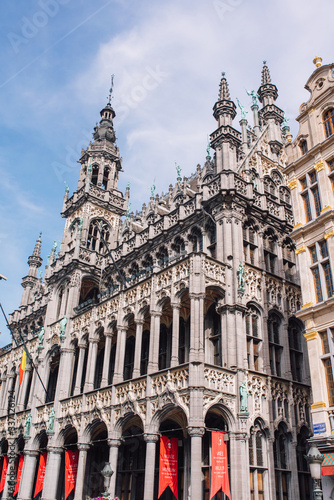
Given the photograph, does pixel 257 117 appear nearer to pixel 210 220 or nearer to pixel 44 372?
pixel 210 220

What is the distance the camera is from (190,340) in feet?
79.2

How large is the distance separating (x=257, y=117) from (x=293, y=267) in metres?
12.2

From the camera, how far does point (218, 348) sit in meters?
26.2

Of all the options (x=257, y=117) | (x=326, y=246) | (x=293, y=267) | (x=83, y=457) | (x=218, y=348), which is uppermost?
(x=257, y=117)

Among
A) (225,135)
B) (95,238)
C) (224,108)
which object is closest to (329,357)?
(225,135)

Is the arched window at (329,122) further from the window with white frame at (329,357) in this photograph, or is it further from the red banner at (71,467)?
the red banner at (71,467)

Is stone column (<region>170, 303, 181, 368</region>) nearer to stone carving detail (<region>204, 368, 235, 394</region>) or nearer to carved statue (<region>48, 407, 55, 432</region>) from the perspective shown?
stone carving detail (<region>204, 368, 235, 394</region>)

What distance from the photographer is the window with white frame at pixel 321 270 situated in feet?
71.6

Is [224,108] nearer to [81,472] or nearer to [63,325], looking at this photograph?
[63,325]

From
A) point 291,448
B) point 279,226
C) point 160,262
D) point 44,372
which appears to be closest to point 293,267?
point 279,226

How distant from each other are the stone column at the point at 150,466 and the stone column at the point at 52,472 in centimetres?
1103

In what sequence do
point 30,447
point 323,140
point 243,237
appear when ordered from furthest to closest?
point 30,447 < point 243,237 < point 323,140

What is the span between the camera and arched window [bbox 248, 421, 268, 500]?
2264 centimetres

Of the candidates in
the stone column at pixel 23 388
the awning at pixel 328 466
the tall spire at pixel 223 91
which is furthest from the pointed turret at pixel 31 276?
the awning at pixel 328 466
